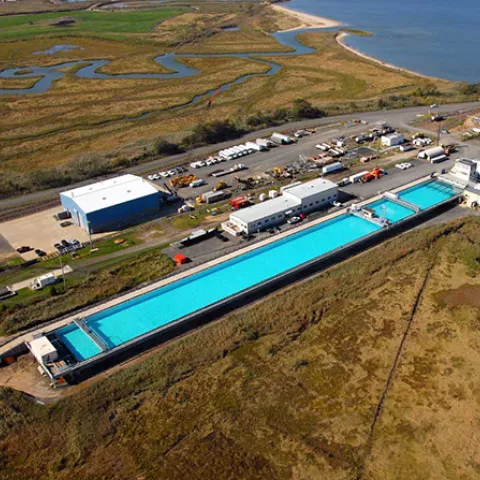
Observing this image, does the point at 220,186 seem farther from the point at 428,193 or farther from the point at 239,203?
the point at 428,193

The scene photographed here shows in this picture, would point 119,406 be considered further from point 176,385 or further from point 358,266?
point 358,266

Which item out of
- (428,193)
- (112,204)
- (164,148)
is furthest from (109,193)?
(428,193)

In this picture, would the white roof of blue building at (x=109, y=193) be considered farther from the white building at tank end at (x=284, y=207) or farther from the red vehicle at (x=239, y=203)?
the white building at tank end at (x=284, y=207)

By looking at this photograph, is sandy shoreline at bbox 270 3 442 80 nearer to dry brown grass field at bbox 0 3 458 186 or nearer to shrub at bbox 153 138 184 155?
dry brown grass field at bbox 0 3 458 186

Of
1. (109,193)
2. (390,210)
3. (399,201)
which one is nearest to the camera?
(390,210)

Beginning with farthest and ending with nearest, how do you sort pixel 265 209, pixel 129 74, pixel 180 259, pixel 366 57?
pixel 366 57, pixel 129 74, pixel 265 209, pixel 180 259

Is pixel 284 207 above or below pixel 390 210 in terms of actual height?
above

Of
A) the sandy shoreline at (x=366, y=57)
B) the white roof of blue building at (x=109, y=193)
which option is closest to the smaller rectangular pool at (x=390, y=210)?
the white roof of blue building at (x=109, y=193)

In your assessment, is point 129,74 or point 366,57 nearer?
point 129,74
